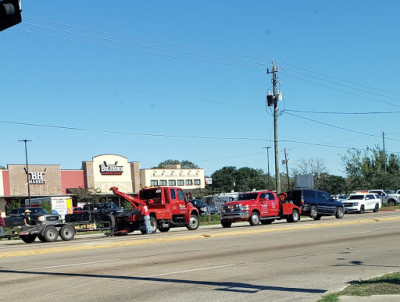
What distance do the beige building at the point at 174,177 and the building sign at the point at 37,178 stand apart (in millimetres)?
14681

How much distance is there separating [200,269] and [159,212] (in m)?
16.1

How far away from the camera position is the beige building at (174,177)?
80938 mm

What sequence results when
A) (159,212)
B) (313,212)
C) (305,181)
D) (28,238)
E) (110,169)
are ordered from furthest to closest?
1. (110,169)
2. (305,181)
3. (313,212)
4. (159,212)
5. (28,238)

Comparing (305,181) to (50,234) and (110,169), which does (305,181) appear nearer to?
(110,169)

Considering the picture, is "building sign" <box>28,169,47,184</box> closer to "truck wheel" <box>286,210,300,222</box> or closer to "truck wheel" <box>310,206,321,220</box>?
"truck wheel" <box>310,206,321,220</box>

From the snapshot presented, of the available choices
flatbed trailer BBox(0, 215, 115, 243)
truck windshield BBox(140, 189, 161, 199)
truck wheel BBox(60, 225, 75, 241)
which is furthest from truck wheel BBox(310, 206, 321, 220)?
truck wheel BBox(60, 225, 75, 241)

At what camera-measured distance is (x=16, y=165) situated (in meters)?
69.3

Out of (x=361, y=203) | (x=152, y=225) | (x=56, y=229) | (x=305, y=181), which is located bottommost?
(x=361, y=203)

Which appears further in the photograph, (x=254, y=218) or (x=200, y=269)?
(x=254, y=218)

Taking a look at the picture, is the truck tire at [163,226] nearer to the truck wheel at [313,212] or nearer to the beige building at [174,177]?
the truck wheel at [313,212]

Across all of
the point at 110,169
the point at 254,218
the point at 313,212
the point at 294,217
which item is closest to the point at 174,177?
the point at 110,169

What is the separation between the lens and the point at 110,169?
250 feet

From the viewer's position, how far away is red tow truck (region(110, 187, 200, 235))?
1117 inches

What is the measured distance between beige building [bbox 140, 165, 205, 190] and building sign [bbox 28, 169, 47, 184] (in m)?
14.7
